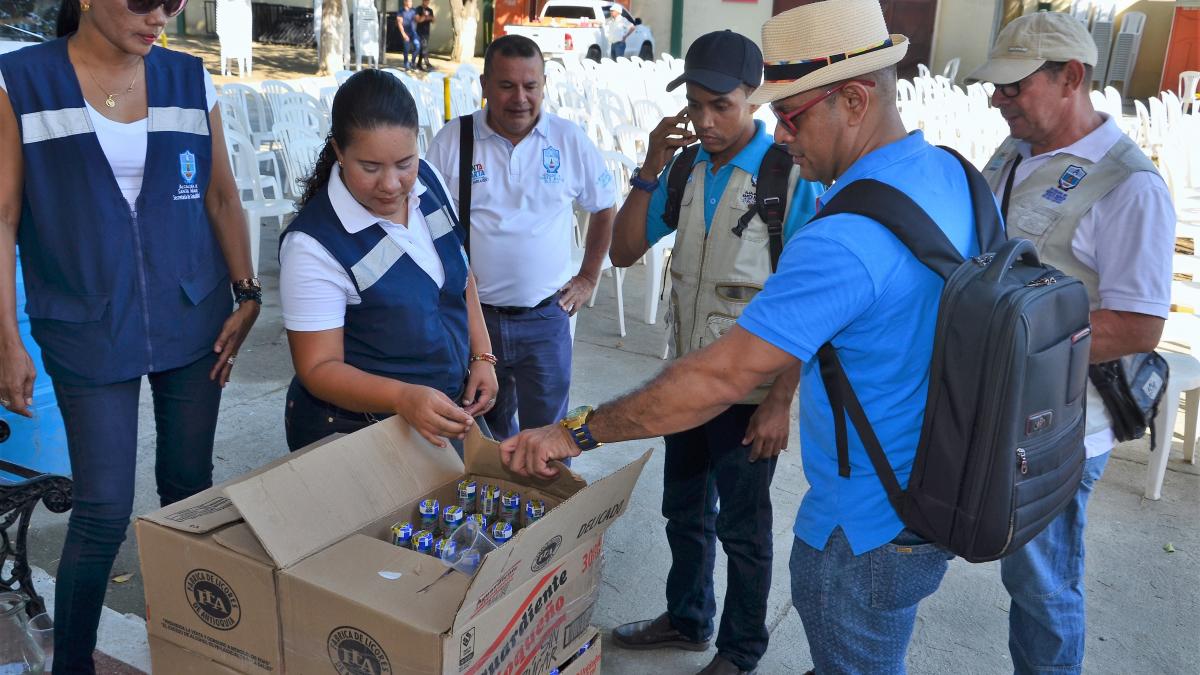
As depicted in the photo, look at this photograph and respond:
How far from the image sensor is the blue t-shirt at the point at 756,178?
8.04ft

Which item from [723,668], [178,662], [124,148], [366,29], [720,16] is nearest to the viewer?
[178,662]

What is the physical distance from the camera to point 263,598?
167cm

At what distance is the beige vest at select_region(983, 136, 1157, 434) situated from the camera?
219 centimetres

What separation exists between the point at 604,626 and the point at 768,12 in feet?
76.7

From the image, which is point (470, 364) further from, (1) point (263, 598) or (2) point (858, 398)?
(2) point (858, 398)

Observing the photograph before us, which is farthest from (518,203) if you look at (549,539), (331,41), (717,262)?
(331,41)

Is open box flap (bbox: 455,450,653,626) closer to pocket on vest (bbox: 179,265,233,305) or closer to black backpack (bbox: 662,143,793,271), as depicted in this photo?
black backpack (bbox: 662,143,793,271)

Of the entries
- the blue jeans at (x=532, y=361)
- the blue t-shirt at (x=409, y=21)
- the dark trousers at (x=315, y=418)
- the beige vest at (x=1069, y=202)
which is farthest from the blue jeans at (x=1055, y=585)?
the blue t-shirt at (x=409, y=21)

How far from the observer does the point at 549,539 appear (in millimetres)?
1705

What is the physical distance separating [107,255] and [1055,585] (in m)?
2.28

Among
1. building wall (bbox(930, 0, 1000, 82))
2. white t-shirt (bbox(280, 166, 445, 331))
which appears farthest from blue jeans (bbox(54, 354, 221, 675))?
building wall (bbox(930, 0, 1000, 82))

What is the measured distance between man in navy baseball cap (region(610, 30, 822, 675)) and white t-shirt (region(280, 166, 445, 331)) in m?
0.78

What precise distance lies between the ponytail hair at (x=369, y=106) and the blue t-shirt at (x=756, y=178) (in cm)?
79

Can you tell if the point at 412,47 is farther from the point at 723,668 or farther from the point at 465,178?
the point at 723,668
